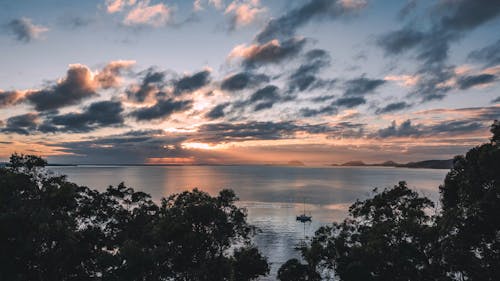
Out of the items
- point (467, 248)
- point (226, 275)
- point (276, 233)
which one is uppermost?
point (467, 248)

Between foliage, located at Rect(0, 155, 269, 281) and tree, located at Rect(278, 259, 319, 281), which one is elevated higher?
foliage, located at Rect(0, 155, 269, 281)

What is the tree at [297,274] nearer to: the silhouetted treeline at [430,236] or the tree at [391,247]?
the silhouetted treeline at [430,236]

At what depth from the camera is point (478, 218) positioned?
22453 millimetres

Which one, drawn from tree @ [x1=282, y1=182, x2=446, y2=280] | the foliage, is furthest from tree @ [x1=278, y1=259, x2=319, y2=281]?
the foliage

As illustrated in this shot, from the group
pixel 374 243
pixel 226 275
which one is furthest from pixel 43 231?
pixel 374 243

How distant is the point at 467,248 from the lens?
23625mm

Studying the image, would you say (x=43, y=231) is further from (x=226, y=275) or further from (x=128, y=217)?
(x=226, y=275)

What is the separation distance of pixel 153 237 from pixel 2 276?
1127 centimetres

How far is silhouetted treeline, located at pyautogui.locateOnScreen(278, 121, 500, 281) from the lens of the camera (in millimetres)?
22609

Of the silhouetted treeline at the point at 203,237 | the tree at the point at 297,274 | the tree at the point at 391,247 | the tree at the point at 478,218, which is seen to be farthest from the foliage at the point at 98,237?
the tree at the point at 478,218

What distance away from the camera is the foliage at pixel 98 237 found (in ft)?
89.7

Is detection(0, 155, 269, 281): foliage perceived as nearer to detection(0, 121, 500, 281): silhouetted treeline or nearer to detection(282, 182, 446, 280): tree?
detection(0, 121, 500, 281): silhouetted treeline

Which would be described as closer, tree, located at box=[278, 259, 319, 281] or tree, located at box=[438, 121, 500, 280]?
tree, located at box=[438, 121, 500, 280]

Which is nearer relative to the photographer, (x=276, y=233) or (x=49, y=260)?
(x=49, y=260)
